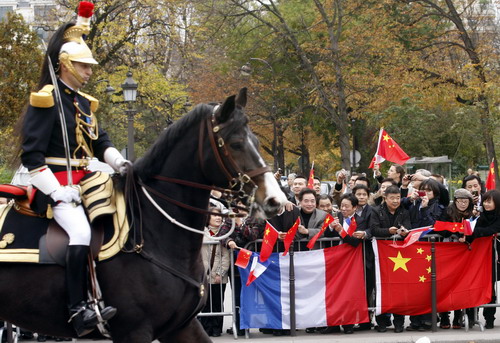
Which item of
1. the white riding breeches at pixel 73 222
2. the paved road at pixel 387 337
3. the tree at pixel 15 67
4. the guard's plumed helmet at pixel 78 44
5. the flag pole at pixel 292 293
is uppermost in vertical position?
the tree at pixel 15 67

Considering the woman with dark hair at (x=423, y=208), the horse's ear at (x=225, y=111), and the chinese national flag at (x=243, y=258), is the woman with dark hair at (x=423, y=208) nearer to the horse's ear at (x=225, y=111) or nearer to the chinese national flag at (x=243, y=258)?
the chinese national flag at (x=243, y=258)

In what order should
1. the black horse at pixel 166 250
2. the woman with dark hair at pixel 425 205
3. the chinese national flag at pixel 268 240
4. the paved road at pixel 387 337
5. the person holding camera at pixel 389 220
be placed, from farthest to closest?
the woman with dark hair at pixel 425 205 → the person holding camera at pixel 389 220 → the chinese national flag at pixel 268 240 → the paved road at pixel 387 337 → the black horse at pixel 166 250

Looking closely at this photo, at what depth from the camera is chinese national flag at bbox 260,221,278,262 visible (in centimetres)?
1052

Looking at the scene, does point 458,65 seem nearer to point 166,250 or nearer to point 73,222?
point 166,250

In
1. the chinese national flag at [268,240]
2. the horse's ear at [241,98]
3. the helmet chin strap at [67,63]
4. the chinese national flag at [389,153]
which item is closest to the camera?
the horse's ear at [241,98]

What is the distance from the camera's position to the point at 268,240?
10.5 m

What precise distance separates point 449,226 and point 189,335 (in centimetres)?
569

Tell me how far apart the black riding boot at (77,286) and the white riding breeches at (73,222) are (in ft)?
0.17

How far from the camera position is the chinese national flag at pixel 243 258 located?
418 inches

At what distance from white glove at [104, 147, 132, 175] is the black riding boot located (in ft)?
2.26

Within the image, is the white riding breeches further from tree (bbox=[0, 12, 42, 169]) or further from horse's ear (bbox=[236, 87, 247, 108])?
tree (bbox=[0, 12, 42, 169])

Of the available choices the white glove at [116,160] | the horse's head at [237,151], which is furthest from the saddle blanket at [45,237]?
the horse's head at [237,151]

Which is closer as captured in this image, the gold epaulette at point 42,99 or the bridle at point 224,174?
the bridle at point 224,174

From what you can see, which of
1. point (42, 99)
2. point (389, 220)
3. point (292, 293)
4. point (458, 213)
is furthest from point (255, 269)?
point (42, 99)
